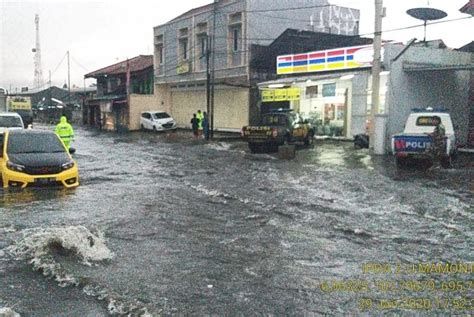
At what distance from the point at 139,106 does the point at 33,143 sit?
3034 centimetres

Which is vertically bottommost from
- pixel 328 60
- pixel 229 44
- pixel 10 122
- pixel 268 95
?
pixel 10 122

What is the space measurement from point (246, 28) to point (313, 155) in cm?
1438

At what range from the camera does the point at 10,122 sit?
19.9 meters

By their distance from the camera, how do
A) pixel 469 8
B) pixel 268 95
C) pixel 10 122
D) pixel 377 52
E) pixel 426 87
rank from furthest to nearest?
1. pixel 268 95
2. pixel 469 8
3. pixel 426 87
4. pixel 377 52
5. pixel 10 122

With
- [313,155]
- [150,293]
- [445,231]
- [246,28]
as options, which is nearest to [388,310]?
[150,293]

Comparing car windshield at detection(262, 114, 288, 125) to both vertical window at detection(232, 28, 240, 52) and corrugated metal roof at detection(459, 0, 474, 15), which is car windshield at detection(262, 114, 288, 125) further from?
vertical window at detection(232, 28, 240, 52)

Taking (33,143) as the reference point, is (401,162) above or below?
below

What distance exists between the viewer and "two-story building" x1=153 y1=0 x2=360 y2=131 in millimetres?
32094

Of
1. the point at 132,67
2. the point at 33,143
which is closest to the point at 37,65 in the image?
the point at 132,67

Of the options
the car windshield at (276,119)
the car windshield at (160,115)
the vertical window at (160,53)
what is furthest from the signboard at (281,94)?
the vertical window at (160,53)

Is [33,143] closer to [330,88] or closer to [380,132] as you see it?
[380,132]

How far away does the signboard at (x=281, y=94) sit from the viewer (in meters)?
27.7

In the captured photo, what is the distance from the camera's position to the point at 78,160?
19.2 m

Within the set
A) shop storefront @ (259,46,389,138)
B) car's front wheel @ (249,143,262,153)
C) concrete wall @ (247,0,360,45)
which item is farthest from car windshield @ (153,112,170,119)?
car's front wheel @ (249,143,262,153)
